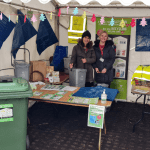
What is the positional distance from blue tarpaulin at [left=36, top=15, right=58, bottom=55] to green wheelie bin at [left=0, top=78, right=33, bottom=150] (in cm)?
233

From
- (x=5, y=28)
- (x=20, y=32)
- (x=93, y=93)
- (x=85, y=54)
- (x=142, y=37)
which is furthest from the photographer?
(x=142, y=37)

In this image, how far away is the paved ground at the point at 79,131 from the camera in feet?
9.82

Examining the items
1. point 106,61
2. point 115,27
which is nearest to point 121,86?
point 106,61

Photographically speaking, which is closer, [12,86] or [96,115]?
[12,86]

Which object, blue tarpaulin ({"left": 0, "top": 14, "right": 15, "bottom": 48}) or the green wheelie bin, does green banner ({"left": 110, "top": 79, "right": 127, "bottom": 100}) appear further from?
the green wheelie bin

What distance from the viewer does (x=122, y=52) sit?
5.03 m

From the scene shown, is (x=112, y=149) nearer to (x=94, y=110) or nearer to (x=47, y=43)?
(x=94, y=110)

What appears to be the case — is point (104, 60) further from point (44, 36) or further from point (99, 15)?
point (44, 36)

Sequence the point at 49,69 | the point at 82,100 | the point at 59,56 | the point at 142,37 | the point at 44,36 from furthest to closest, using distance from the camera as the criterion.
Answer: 1. the point at 59,56
2. the point at 142,37
3. the point at 44,36
4. the point at 49,69
5. the point at 82,100

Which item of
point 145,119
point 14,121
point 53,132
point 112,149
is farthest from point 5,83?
point 145,119

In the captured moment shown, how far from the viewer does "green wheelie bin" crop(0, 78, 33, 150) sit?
A: 2.30 m

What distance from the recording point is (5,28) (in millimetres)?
3451

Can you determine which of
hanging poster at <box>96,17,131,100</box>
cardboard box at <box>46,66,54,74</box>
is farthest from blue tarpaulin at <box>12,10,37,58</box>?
hanging poster at <box>96,17,131,100</box>

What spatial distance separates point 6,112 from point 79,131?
1.53 metres
